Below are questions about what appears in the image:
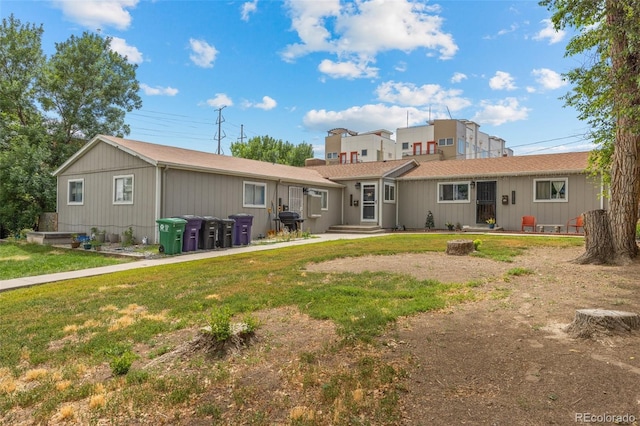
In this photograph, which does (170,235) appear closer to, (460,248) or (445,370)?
(460,248)

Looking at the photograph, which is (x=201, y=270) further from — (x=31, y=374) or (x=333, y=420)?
(x=333, y=420)

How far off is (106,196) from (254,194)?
5398 mm

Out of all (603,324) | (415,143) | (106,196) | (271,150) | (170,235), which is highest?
(415,143)

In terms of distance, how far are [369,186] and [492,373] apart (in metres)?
16.7

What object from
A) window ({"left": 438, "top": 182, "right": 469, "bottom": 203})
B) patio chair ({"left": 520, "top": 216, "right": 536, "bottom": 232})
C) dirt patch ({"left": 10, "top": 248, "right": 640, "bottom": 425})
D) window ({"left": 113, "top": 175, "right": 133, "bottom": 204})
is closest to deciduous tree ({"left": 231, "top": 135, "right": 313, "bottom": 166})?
window ({"left": 438, "top": 182, "right": 469, "bottom": 203})

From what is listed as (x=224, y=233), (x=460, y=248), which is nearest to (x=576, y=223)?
(x=460, y=248)

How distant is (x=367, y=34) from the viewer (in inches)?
639

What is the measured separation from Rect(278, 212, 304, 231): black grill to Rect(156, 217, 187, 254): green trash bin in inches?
223

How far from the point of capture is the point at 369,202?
19344mm

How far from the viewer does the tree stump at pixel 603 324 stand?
3322 millimetres

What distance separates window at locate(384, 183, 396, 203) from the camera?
19141 mm

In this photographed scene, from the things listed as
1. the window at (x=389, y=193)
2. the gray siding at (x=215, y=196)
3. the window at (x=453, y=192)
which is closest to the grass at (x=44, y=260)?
the gray siding at (x=215, y=196)

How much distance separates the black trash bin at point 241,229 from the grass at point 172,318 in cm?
473

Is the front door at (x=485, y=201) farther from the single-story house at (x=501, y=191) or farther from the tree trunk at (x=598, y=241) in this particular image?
the tree trunk at (x=598, y=241)
